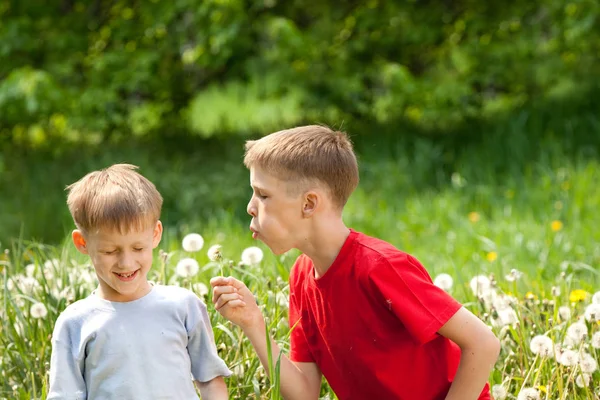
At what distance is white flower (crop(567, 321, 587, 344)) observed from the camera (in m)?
2.68

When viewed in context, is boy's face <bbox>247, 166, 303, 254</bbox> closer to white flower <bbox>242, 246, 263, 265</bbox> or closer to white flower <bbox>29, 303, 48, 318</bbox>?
white flower <bbox>242, 246, 263, 265</bbox>

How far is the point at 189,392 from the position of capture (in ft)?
6.91

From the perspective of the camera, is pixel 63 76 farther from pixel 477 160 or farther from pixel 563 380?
pixel 563 380

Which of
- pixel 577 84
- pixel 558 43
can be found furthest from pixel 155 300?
pixel 577 84

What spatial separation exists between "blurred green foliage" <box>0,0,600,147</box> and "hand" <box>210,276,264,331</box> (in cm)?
462

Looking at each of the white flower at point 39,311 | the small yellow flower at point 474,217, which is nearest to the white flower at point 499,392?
the white flower at point 39,311

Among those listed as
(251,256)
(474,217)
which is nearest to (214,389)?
(251,256)

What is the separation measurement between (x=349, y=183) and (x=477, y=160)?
13.9 ft

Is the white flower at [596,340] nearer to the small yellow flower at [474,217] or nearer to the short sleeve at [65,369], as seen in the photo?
the short sleeve at [65,369]

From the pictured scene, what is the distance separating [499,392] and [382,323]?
1.82ft

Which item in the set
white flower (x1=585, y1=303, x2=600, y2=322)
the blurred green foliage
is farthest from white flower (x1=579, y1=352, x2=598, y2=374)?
the blurred green foliage

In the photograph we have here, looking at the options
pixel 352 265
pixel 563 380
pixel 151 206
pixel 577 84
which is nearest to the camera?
pixel 151 206

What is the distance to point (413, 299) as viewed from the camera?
2.17 meters

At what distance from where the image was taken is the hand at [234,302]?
224cm
